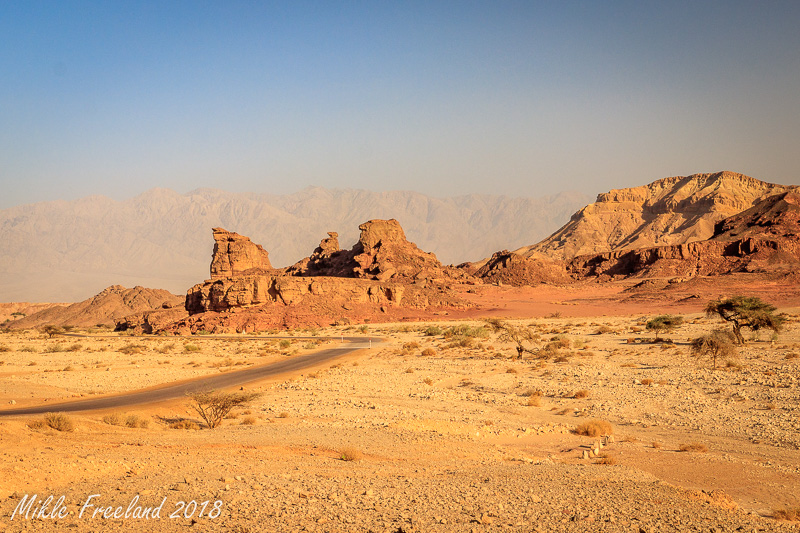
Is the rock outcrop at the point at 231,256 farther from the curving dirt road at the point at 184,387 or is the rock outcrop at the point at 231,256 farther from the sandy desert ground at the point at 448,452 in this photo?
the sandy desert ground at the point at 448,452

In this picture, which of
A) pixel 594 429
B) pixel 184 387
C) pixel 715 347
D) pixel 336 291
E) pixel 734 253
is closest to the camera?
pixel 594 429

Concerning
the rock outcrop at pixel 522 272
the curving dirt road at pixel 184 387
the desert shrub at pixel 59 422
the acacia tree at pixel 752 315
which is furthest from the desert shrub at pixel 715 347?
the rock outcrop at pixel 522 272

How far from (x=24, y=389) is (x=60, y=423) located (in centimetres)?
1414

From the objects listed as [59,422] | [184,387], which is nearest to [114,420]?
[59,422]

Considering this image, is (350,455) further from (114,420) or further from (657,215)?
(657,215)

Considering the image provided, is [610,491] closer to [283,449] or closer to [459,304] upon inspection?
[283,449]

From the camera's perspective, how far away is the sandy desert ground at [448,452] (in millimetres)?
7277

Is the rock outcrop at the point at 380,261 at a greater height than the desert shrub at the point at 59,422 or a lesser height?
greater

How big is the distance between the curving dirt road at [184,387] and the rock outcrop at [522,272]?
6391 cm

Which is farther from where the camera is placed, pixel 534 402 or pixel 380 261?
pixel 380 261

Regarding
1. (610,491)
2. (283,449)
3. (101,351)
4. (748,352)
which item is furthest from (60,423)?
(101,351)

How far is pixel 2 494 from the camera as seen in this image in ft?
25.1

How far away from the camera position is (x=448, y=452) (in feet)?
38.0

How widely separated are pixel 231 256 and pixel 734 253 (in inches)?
2962
